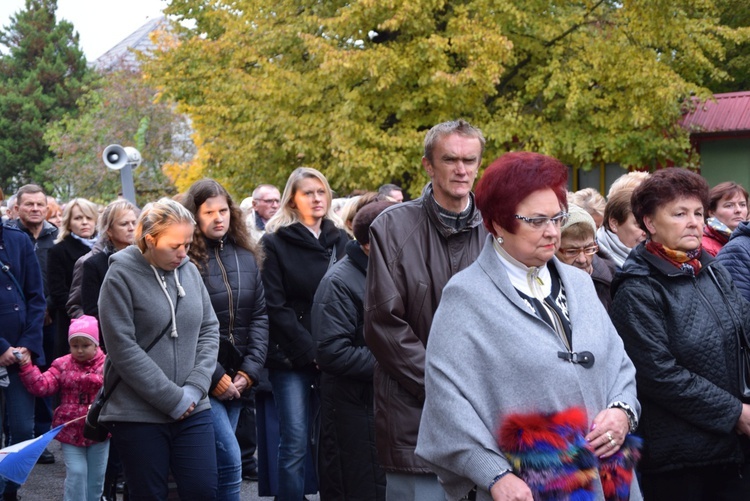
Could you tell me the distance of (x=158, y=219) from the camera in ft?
18.8

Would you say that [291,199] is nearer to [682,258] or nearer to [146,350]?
[146,350]

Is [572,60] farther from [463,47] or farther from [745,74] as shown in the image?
[745,74]

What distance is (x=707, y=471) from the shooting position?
4.87 metres

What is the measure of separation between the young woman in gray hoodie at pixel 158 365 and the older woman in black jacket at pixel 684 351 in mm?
2297

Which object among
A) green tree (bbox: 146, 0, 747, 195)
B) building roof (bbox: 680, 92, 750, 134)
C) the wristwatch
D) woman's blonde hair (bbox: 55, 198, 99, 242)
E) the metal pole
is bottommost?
the wristwatch

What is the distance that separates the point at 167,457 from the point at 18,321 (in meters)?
2.61

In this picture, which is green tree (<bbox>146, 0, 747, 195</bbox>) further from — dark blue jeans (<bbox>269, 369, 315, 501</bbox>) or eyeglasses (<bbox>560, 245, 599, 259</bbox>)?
eyeglasses (<bbox>560, 245, 599, 259</bbox>)

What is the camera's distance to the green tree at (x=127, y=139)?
37656 mm

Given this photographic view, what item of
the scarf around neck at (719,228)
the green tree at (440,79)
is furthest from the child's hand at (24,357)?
the green tree at (440,79)

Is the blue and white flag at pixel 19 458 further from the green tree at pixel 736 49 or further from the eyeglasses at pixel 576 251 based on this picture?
the green tree at pixel 736 49

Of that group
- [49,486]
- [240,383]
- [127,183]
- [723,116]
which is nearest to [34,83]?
[723,116]

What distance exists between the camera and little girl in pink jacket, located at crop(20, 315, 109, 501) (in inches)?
281

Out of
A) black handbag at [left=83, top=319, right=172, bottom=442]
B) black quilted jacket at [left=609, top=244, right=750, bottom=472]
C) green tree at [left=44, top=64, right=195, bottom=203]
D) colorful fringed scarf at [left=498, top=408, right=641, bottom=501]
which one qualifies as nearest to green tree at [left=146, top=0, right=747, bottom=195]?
black handbag at [left=83, top=319, right=172, bottom=442]

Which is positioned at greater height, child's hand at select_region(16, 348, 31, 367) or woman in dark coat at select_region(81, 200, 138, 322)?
woman in dark coat at select_region(81, 200, 138, 322)
